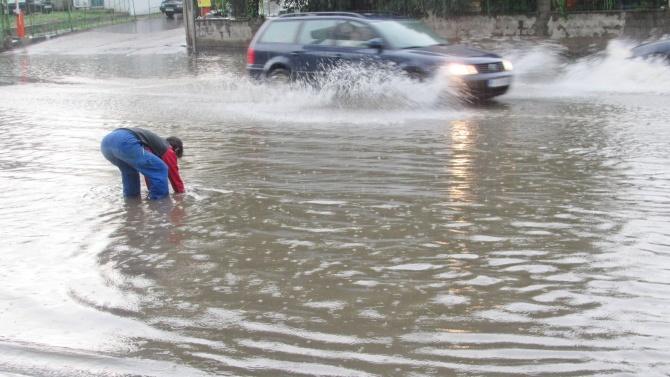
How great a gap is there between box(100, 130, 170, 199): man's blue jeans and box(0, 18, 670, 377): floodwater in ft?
0.58

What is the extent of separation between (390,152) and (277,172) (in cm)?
142

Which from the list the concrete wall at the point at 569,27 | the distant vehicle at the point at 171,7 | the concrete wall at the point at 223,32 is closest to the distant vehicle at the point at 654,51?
the concrete wall at the point at 569,27

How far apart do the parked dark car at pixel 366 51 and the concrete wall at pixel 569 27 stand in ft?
26.1

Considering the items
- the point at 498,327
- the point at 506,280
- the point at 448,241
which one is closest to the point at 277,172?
the point at 448,241

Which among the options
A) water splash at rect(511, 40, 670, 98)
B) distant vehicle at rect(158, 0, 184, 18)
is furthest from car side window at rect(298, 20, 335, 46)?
distant vehicle at rect(158, 0, 184, 18)

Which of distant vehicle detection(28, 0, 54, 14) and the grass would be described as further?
distant vehicle detection(28, 0, 54, 14)

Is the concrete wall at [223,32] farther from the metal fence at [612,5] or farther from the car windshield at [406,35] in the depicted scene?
the car windshield at [406,35]

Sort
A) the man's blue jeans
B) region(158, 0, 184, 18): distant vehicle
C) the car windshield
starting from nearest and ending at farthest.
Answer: the man's blue jeans < the car windshield < region(158, 0, 184, 18): distant vehicle

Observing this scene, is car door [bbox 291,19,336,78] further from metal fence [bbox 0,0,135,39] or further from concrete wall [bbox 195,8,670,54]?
metal fence [bbox 0,0,135,39]

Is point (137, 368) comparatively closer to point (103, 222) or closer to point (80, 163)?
point (103, 222)

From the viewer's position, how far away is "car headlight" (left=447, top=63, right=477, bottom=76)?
1255 cm

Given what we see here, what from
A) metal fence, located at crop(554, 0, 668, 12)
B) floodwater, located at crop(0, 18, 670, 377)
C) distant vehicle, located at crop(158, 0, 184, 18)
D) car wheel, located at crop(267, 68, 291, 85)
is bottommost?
floodwater, located at crop(0, 18, 670, 377)

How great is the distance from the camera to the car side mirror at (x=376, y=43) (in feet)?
43.4

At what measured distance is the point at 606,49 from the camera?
19.4 meters
